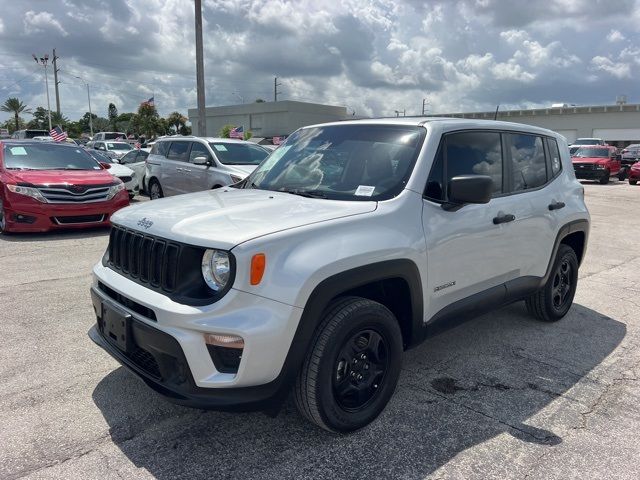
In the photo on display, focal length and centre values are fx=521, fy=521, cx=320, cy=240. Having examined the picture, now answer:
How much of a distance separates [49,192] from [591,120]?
2087 inches

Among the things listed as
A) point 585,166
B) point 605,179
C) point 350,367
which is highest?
point 585,166

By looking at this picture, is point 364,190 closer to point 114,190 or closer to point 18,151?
point 114,190

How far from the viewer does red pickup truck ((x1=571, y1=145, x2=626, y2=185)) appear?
2398 centimetres

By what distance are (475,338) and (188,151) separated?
27.2 ft

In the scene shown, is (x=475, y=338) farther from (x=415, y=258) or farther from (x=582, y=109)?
(x=582, y=109)

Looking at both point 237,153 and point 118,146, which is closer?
point 237,153

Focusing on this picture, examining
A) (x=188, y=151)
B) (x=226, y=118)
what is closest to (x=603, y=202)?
(x=188, y=151)

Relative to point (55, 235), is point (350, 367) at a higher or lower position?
higher

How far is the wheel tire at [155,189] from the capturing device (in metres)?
12.2

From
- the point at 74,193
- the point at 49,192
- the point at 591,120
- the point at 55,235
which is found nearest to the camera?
the point at 49,192

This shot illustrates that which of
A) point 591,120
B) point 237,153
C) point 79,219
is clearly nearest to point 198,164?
point 237,153

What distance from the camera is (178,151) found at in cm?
1159

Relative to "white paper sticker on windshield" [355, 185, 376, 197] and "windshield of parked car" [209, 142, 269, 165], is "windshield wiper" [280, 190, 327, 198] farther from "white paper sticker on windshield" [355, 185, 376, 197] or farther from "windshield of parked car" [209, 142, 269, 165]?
"windshield of parked car" [209, 142, 269, 165]

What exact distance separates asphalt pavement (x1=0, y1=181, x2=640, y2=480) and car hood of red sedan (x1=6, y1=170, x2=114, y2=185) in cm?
394
